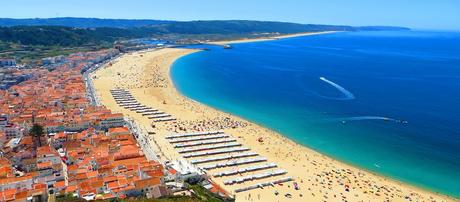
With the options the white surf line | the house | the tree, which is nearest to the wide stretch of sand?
the tree

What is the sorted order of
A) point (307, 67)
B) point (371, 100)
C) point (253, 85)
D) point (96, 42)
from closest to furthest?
point (371, 100) < point (253, 85) < point (307, 67) < point (96, 42)

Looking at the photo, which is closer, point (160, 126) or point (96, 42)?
point (160, 126)

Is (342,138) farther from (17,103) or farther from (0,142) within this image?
(17,103)

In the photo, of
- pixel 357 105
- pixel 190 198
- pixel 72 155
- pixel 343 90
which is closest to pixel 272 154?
pixel 190 198

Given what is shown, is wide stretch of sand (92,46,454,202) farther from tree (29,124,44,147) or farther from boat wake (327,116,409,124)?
boat wake (327,116,409,124)

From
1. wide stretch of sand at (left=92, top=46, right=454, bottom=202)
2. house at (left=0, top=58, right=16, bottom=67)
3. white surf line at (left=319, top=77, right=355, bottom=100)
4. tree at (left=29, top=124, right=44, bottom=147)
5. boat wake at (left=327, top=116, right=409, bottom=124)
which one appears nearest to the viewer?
wide stretch of sand at (left=92, top=46, right=454, bottom=202)

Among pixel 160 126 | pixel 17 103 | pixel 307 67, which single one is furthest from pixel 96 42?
pixel 160 126
